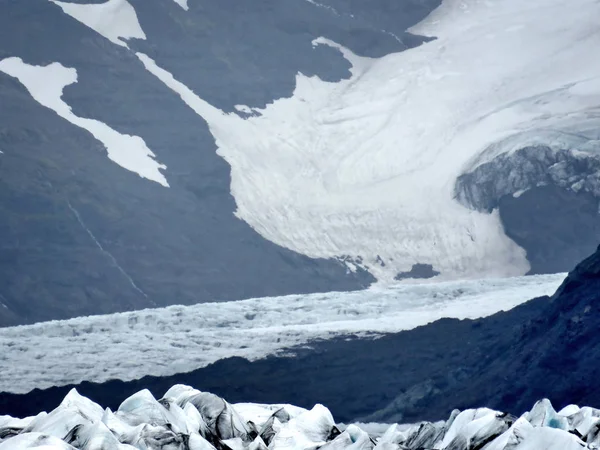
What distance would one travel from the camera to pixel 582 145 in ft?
229

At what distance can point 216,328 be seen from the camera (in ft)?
172

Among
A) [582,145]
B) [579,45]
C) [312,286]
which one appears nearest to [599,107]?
[582,145]

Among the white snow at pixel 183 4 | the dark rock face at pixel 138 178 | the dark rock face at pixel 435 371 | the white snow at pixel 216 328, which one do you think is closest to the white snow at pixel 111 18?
the dark rock face at pixel 138 178

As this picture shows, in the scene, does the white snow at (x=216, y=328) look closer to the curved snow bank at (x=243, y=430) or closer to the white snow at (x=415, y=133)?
the white snow at (x=415, y=133)

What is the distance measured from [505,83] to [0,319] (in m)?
32.9

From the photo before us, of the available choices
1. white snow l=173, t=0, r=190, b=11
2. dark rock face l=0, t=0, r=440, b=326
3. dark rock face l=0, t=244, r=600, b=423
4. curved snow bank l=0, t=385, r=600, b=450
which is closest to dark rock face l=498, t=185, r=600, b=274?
dark rock face l=0, t=0, r=440, b=326

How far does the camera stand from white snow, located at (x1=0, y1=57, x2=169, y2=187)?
7638 centimetres

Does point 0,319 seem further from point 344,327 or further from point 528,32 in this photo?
point 528,32

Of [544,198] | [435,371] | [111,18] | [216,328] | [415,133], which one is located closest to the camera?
[435,371]

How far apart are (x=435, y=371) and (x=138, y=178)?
30150mm

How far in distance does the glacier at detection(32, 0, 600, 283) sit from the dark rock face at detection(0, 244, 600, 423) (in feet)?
53.9

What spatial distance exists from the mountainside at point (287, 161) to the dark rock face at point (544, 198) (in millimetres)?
111

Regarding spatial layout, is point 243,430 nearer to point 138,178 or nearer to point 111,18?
point 138,178


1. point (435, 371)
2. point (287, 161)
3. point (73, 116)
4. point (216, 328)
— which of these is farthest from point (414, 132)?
point (435, 371)
